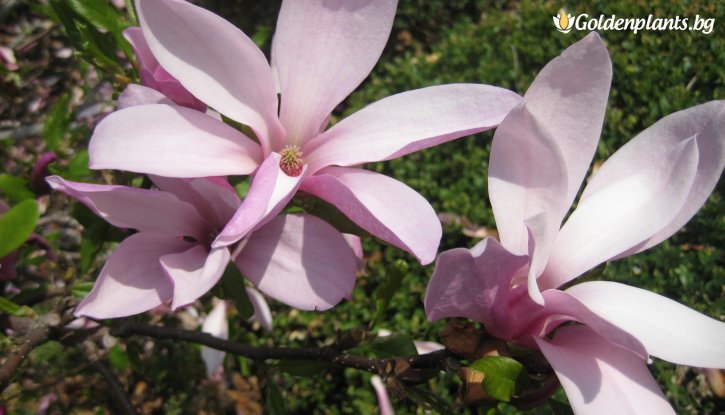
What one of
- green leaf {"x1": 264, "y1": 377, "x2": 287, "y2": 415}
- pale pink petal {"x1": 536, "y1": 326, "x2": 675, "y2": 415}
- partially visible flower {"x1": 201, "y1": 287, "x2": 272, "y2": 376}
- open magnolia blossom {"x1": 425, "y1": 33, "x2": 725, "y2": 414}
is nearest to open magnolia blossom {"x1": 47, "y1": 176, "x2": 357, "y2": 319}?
open magnolia blossom {"x1": 425, "y1": 33, "x2": 725, "y2": 414}

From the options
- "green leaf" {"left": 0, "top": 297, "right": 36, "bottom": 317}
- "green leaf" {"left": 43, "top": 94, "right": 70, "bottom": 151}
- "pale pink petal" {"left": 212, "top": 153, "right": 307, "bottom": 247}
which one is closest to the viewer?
"pale pink petal" {"left": 212, "top": 153, "right": 307, "bottom": 247}

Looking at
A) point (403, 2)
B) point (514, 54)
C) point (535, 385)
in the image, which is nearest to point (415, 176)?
point (514, 54)

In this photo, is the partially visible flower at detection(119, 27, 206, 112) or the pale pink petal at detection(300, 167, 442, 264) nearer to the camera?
the pale pink petal at detection(300, 167, 442, 264)

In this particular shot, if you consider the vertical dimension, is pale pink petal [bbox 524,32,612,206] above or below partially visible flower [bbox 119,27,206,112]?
above

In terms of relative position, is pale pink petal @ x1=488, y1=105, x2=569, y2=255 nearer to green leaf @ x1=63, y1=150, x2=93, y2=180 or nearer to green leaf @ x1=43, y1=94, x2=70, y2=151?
green leaf @ x1=63, y1=150, x2=93, y2=180

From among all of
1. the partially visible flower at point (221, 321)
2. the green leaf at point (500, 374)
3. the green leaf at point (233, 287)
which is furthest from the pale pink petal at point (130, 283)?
the partially visible flower at point (221, 321)

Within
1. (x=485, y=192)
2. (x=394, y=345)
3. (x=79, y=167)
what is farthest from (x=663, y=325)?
(x=485, y=192)

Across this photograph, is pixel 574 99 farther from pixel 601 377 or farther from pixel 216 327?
pixel 216 327
